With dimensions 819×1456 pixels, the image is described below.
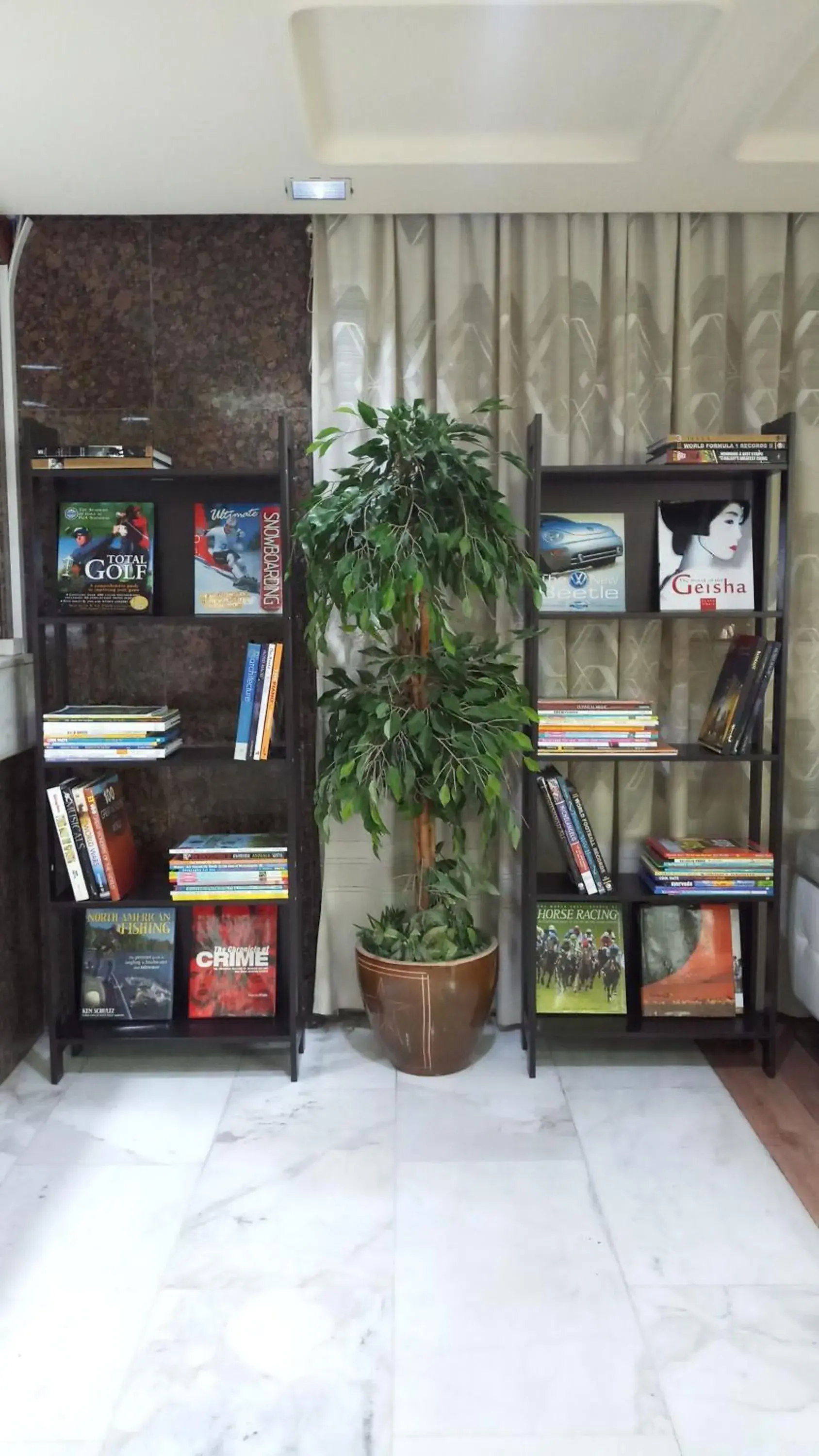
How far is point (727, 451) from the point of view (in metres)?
2.63

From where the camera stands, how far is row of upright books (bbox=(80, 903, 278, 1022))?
296 cm

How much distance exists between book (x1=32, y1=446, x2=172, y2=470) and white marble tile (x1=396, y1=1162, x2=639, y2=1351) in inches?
69.8

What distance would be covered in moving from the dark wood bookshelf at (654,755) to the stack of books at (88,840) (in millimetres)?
1081

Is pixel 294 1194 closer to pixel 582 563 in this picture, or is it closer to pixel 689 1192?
pixel 689 1192

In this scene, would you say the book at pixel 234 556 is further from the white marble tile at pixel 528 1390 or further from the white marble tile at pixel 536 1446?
the white marble tile at pixel 536 1446

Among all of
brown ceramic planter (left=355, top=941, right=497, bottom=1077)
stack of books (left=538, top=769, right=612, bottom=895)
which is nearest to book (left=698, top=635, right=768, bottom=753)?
stack of books (left=538, top=769, right=612, bottom=895)

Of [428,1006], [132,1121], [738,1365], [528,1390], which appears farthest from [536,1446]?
[132,1121]

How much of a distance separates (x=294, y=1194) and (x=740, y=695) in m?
1.62

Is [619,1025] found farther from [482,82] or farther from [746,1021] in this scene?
[482,82]

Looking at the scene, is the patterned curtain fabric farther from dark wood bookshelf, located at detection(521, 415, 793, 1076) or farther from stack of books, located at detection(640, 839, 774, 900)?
stack of books, located at detection(640, 839, 774, 900)

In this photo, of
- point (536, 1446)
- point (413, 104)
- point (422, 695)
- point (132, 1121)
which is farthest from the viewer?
point (422, 695)

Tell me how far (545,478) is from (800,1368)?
2085 mm

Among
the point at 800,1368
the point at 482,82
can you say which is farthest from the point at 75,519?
the point at 800,1368

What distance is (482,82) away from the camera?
223 centimetres
